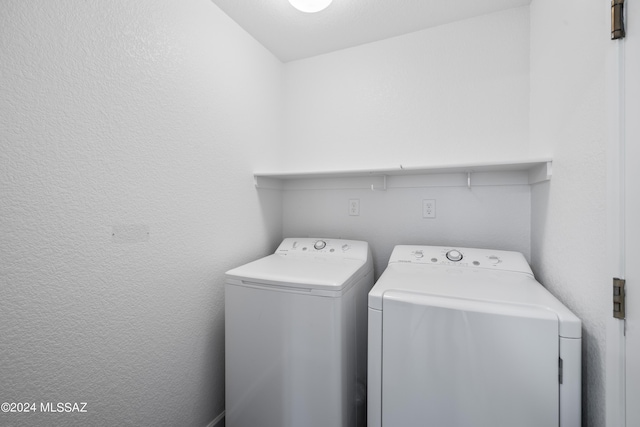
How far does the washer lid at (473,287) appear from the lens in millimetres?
835

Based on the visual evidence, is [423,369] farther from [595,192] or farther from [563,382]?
[595,192]

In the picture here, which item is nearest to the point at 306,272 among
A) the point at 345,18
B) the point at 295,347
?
the point at 295,347

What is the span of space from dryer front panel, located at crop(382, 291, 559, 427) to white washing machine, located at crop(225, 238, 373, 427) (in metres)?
0.21

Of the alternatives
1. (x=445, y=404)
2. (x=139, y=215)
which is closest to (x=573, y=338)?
(x=445, y=404)

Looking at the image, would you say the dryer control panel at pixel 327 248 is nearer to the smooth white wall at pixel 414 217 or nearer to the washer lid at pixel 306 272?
the washer lid at pixel 306 272

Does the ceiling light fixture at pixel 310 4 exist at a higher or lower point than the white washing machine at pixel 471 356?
higher

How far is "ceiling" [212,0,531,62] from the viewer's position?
1.39 metres

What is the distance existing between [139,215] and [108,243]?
0.15 meters

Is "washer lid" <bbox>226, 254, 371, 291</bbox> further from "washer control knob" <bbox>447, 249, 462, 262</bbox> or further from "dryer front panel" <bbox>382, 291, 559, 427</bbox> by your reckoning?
"washer control knob" <bbox>447, 249, 462, 262</bbox>

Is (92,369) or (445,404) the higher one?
(92,369)

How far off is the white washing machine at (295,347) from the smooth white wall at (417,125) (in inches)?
24.6

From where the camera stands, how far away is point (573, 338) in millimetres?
762

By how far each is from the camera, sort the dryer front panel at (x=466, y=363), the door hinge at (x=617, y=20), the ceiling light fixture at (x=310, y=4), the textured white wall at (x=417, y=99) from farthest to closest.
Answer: the textured white wall at (x=417, y=99)
the ceiling light fixture at (x=310, y=4)
the dryer front panel at (x=466, y=363)
the door hinge at (x=617, y=20)

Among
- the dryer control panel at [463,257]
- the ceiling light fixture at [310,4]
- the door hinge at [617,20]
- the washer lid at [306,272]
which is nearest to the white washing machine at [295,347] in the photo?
the washer lid at [306,272]
